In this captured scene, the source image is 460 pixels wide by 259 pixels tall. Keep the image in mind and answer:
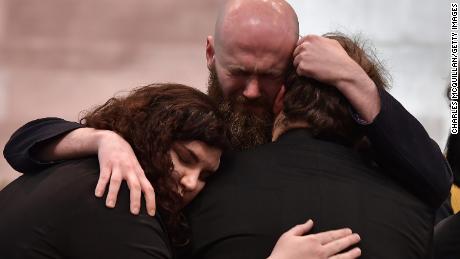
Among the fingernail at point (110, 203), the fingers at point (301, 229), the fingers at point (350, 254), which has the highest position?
the fingernail at point (110, 203)

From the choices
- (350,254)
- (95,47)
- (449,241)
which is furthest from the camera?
(95,47)

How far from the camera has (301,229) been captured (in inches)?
46.8

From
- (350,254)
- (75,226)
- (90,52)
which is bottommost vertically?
(90,52)

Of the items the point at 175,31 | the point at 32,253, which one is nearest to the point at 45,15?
the point at 175,31

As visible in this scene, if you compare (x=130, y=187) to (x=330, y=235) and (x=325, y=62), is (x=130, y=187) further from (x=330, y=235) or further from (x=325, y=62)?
(x=325, y=62)

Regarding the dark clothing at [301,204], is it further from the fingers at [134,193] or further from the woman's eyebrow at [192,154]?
the fingers at [134,193]

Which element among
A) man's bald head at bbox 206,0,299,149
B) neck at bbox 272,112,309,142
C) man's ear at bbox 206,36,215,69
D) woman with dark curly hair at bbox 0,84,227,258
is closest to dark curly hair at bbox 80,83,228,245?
woman with dark curly hair at bbox 0,84,227,258

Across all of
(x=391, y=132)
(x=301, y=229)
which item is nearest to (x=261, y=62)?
(x=391, y=132)

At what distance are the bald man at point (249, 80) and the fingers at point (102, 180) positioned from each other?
0.01m

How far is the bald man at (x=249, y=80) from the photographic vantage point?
1.25m

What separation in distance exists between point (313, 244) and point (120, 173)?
1.05 ft

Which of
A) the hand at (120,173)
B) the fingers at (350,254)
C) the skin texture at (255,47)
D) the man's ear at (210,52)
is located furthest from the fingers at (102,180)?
the man's ear at (210,52)

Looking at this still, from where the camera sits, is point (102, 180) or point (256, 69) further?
point (256, 69)

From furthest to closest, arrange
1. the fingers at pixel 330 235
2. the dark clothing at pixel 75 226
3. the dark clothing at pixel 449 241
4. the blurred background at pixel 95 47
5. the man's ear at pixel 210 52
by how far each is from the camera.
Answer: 1. the blurred background at pixel 95 47
2. the man's ear at pixel 210 52
3. the dark clothing at pixel 449 241
4. the fingers at pixel 330 235
5. the dark clothing at pixel 75 226
